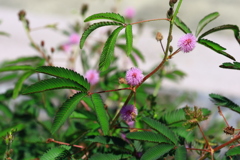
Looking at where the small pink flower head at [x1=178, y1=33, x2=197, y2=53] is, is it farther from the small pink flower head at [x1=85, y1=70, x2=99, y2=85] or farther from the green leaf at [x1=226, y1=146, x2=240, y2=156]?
the small pink flower head at [x1=85, y1=70, x2=99, y2=85]

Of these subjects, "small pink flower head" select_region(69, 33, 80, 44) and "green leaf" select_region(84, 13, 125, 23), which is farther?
"small pink flower head" select_region(69, 33, 80, 44)

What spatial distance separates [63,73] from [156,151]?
30cm

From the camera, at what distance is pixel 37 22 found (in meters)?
6.54

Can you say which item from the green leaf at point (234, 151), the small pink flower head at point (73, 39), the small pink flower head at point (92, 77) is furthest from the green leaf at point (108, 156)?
the small pink flower head at point (73, 39)

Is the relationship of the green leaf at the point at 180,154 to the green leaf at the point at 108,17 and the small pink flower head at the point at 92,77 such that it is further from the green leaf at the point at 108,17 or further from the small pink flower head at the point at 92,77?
the small pink flower head at the point at 92,77

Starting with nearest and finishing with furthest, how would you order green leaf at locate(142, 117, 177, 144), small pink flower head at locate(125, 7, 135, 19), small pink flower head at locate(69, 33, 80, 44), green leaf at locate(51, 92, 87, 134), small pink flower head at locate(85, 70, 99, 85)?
green leaf at locate(51, 92, 87, 134) < green leaf at locate(142, 117, 177, 144) < small pink flower head at locate(85, 70, 99, 85) < small pink flower head at locate(69, 33, 80, 44) < small pink flower head at locate(125, 7, 135, 19)

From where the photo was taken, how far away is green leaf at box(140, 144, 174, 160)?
3.32 feet

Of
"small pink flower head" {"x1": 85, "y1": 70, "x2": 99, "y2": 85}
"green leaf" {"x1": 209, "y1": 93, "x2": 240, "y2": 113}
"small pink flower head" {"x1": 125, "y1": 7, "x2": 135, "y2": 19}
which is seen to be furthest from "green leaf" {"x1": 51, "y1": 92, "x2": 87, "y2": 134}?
"small pink flower head" {"x1": 125, "y1": 7, "x2": 135, "y2": 19}

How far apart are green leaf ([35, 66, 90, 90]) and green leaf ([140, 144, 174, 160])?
0.22 m

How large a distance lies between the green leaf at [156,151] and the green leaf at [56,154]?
0.22m

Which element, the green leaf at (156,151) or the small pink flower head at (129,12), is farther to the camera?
the small pink flower head at (129,12)

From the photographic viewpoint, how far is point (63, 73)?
994mm

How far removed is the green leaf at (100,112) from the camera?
101 centimetres

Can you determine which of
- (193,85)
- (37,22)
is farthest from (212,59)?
(37,22)
